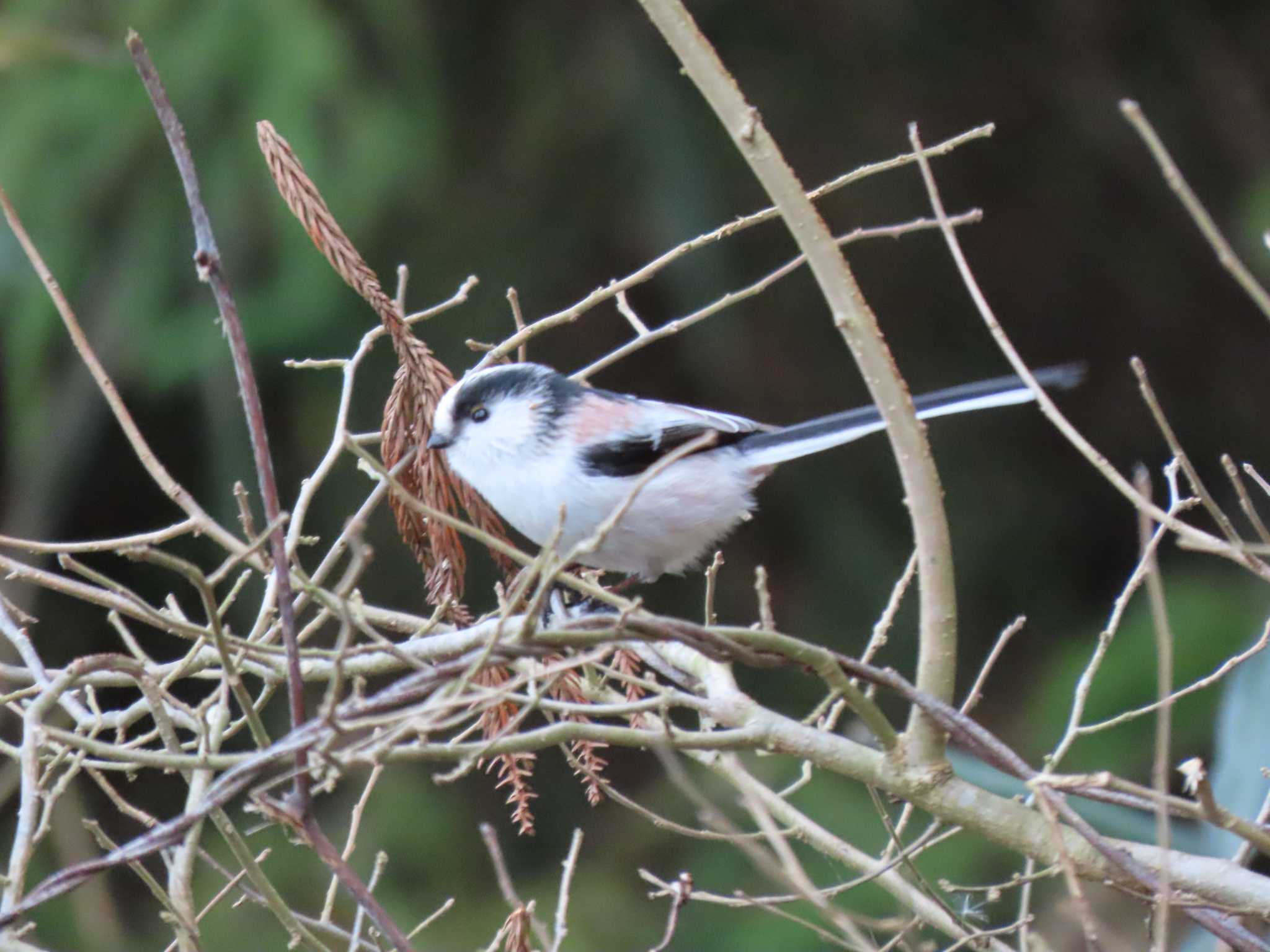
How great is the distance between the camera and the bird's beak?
5.72 ft

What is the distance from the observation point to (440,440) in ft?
5.83

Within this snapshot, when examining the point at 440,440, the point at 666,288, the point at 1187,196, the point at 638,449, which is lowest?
the point at 666,288

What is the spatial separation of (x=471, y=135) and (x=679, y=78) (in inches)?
27.2

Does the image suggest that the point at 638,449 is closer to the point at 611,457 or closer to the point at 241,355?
the point at 611,457

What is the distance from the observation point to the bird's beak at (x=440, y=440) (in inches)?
68.7

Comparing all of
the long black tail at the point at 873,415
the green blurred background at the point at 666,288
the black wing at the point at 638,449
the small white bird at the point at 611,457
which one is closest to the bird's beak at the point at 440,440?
the small white bird at the point at 611,457

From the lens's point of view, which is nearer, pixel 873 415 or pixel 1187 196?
pixel 1187 196

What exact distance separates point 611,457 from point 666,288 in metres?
2.87

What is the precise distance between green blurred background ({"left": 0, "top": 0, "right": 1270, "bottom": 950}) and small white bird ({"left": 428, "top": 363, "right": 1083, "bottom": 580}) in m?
1.86

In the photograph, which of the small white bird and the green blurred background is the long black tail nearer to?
the small white bird

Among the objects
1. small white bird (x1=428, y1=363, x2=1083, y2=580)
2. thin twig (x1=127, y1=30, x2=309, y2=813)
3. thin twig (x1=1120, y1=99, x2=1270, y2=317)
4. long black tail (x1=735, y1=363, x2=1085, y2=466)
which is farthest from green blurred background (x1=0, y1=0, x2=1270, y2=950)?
thin twig (x1=1120, y1=99, x2=1270, y2=317)

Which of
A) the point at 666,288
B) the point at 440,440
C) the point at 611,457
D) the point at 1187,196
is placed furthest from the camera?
the point at 666,288

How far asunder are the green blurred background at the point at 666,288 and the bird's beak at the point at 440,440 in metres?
1.95

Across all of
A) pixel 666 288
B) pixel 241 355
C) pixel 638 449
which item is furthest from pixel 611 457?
pixel 666 288
